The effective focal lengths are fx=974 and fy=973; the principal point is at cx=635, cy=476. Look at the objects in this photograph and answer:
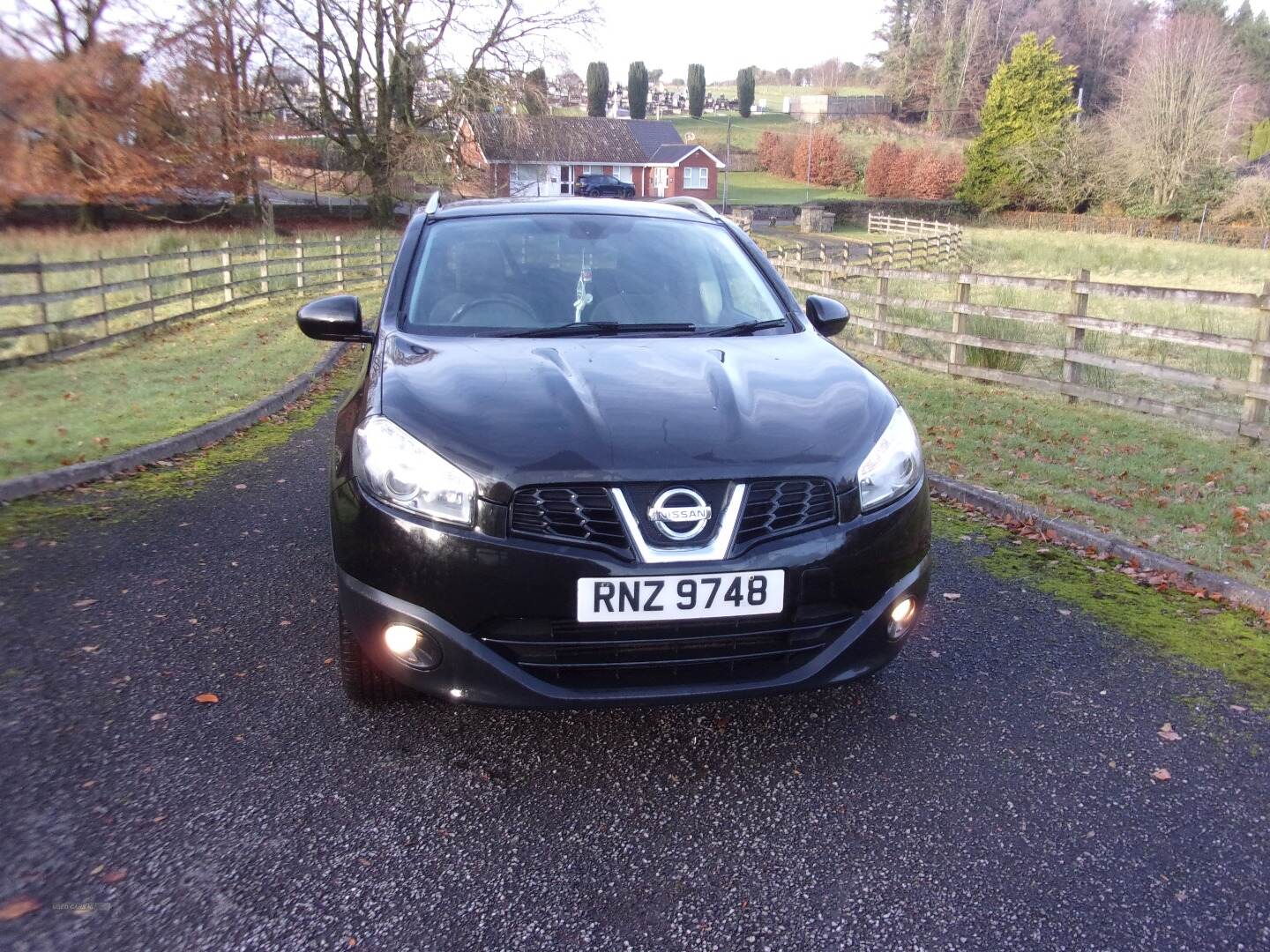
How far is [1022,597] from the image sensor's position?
4.48m

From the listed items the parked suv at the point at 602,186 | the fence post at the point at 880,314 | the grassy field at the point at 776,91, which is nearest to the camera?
the fence post at the point at 880,314

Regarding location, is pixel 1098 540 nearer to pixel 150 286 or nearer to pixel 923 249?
pixel 150 286

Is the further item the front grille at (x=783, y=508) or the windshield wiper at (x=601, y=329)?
the windshield wiper at (x=601, y=329)

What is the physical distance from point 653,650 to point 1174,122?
210ft

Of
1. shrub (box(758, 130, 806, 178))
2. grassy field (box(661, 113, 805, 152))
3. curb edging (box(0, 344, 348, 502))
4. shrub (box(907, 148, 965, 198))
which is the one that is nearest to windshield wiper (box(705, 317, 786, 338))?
curb edging (box(0, 344, 348, 502))

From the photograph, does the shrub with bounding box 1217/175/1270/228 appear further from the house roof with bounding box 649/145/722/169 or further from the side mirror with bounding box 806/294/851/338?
the side mirror with bounding box 806/294/851/338

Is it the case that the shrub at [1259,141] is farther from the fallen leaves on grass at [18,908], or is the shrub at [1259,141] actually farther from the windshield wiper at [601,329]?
the fallen leaves on grass at [18,908]

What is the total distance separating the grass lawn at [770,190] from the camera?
79062 mm

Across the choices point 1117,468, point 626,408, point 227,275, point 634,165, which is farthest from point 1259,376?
point 634,165

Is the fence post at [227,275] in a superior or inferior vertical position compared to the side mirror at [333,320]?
inferior

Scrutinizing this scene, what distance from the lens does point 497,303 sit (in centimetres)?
383

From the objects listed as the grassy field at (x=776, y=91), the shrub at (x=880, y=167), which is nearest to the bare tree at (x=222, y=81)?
the shrub at (x=880, y=167)

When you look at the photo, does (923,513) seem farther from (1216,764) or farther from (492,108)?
(492,108)

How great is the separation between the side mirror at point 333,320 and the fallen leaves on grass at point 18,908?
211 centimetres
